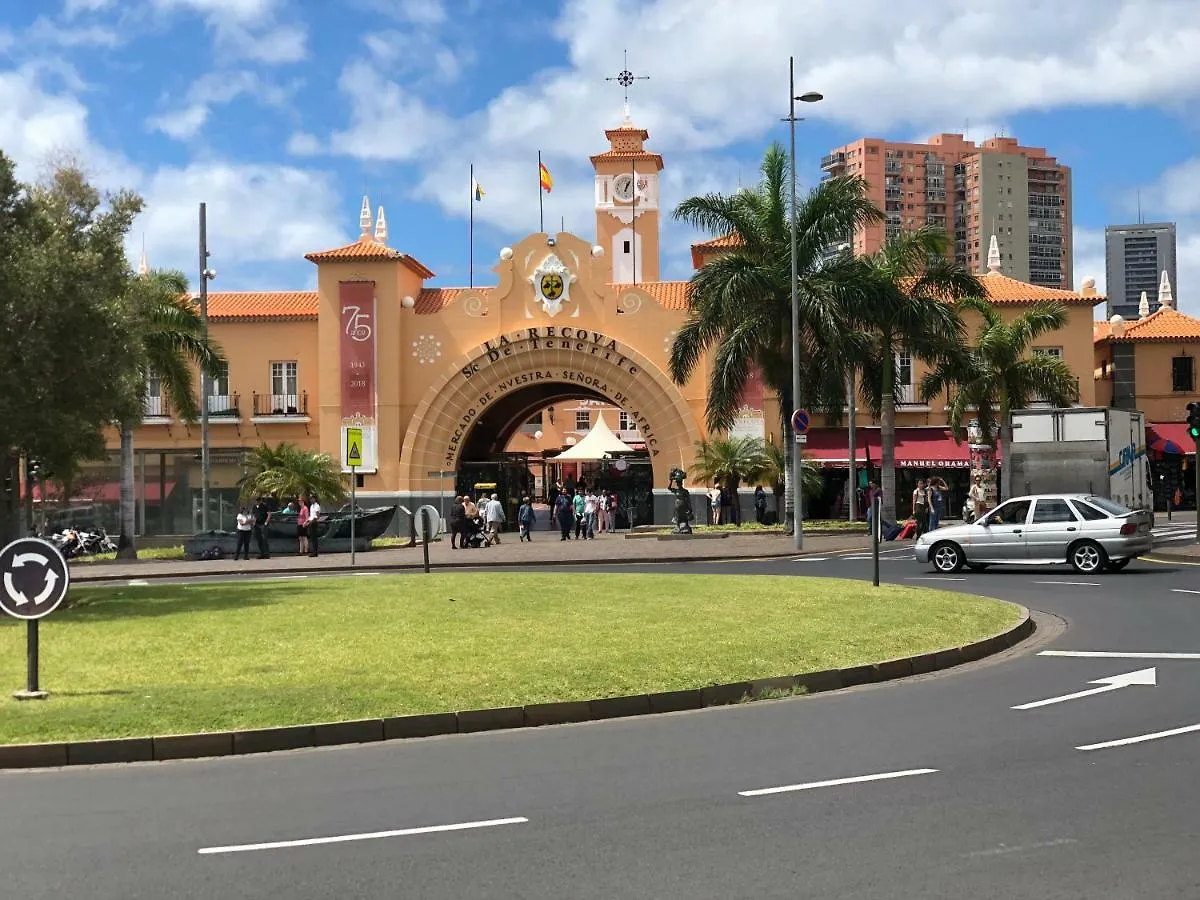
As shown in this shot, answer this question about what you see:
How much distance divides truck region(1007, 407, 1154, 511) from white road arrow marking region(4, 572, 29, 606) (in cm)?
2352

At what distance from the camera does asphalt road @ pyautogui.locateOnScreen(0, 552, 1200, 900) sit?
19.7 ft

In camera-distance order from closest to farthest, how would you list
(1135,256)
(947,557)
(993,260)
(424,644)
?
(424,644) < (947,557) < (993,260) < (1135,256)

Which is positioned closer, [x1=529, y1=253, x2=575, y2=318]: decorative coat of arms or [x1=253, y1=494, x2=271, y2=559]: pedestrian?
[x1=253, y1=494, x2=271, y2=559]: pedestrian

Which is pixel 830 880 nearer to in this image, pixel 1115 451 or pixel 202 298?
pixel 1115 451

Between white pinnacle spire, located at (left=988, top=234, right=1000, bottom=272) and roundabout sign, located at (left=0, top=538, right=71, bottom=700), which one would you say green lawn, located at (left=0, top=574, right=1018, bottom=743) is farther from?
white pinnacle spire, located at (left=988, top=234, right=1000, bottom=272)

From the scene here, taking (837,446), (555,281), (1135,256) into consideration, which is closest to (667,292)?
(555,281)

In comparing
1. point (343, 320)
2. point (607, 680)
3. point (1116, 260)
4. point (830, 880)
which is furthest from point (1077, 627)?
point (1116, 260)

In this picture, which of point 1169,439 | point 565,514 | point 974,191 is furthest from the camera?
point 974,191

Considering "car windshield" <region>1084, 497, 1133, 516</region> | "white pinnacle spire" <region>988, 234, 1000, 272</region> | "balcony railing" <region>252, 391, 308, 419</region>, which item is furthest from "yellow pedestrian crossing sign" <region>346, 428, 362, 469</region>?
"white pinnacle spire" <region>988, 234, 1000, 272</region>

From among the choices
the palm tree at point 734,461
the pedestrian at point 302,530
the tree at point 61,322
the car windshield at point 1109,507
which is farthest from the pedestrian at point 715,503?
the tree at point 61,322

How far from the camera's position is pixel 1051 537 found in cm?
2442

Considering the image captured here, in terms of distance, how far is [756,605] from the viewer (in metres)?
17.2

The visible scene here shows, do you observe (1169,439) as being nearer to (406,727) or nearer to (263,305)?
(263,305)

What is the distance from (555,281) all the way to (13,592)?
121ft
